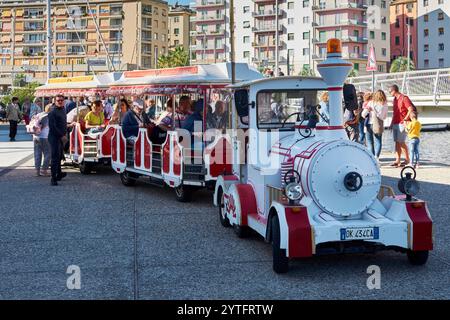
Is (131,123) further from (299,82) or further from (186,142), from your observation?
(299,82)

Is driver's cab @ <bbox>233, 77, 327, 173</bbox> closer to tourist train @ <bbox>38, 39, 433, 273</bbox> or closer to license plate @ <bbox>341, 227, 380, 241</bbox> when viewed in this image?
tourist train @ <bbox>38, 39, 433, 273</bbox>

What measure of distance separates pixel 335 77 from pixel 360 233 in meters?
1.74

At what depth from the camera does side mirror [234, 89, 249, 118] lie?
9250mm

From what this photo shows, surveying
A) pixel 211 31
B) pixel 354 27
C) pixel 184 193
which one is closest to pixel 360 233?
pixel 184 193

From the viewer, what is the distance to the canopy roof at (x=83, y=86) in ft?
61.9

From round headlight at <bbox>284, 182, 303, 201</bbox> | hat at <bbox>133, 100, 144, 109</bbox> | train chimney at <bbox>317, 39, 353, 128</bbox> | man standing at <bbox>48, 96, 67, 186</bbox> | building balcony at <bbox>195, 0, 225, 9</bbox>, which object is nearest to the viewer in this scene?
round headlight at <bbox>284, 182, 303, 201</bbox>

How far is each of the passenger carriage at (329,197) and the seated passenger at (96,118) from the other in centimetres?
996

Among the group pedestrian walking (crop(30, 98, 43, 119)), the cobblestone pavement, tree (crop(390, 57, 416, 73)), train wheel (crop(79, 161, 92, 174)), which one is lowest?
the cobblestone pavement

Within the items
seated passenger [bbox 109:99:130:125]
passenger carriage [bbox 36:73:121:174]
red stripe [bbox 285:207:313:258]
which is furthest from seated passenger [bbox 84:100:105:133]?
red stripe [bbox 285:207:313:258]

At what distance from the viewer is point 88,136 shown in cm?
1775
